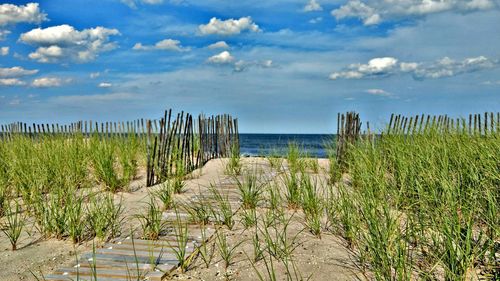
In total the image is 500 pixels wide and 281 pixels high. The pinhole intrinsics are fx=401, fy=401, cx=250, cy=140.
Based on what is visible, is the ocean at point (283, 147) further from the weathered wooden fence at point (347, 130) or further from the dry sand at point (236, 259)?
the dry sand at point (236, 259)

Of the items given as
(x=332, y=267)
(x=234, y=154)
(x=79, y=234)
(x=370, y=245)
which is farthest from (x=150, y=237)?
(x=234, y=154)

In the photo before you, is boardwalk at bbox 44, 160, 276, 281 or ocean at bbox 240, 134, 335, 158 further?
ocean at bbox 240, 134, 335, 158

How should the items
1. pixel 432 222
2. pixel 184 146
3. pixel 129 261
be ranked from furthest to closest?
pixel 184 146 < pixel 432 222 < pixel 129 261

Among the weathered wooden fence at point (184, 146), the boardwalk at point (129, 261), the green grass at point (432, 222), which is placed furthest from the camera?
the weathered wooden fence at point (184, 146)

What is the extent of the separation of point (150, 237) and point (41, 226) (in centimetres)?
117

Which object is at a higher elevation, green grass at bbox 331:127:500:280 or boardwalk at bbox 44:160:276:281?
green grass at bbox 331:127:500:280

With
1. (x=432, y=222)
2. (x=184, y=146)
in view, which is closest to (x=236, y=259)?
(x=432, y=222)

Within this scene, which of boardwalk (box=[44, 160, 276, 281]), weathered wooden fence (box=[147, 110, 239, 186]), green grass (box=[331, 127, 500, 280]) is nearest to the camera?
green grass (box=[331, 127, 500, 280])

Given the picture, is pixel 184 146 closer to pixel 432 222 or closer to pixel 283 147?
pixel 283 147

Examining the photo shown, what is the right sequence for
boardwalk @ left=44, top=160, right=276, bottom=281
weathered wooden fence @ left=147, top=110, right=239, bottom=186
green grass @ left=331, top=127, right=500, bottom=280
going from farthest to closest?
weathered wooden fence @ left=147, top=110, right=239, bottom=186 → boardwalk @ left=44, top=160, right=276, bottom=281 → green grass @ left=331, top=127, right=500, bottom=280

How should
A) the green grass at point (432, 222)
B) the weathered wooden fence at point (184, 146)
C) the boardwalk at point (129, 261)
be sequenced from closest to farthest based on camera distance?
the green grass at point (432, 222) → the boardwalk at point (129, 261) → the weathered wooden fence at point (184, 146)

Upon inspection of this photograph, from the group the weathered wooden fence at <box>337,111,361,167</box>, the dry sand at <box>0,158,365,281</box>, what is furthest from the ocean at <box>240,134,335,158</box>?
the dry sand at <box>0,158,365,281</box>

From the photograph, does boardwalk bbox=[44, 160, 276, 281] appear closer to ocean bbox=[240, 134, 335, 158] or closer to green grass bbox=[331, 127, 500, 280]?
green grass bbox=[331, 127, 500, 280]

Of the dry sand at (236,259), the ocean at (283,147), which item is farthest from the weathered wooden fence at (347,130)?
the dry sand at (236,259)
